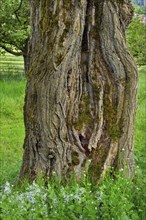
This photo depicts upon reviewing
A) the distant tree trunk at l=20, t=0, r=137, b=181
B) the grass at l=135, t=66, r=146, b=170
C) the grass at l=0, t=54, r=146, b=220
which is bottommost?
the grass at l=135, t=66, r=146, b=170

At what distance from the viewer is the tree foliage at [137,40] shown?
23.9 meters

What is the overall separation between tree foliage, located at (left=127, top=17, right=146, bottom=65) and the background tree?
6.08m

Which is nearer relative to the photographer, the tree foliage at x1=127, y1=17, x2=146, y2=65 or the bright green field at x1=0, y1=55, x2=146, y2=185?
the bright green field at x1=0, y1=55, x2=146, y2=185

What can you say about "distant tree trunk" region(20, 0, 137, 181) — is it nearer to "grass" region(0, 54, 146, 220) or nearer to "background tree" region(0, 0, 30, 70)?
"grass" region(0, 54, 146, 220)

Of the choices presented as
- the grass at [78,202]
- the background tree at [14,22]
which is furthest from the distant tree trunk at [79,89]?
the background tree at [14,22]

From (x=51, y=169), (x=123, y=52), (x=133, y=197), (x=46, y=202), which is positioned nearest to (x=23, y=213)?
(x=46, y=202)

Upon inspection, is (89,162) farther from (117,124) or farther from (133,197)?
(133,197)

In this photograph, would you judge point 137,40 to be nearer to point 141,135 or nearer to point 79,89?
point 141,135

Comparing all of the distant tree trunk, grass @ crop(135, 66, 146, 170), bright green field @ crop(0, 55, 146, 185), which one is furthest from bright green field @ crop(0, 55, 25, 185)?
grass @ crop(135, 66, 146, 170)

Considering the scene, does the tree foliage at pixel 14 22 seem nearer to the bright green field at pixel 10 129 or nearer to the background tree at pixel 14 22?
the background tree at pixel 14 22

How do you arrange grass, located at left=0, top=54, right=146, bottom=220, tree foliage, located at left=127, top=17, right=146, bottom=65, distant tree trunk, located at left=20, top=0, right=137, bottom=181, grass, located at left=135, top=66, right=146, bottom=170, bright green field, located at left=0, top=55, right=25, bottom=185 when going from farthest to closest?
tree foliage, located at left=127, top=17, right=146, bottom=65 → grass, located at left=135, top=66, right=146, bottom=170 → bright green field, located at left=0, top=55, right=25, bottom=185 → distant tree trunk, located at left=20, top=0, right=137, bottom=181 → grass, located at left=0, top=54, right=146, bottom=220

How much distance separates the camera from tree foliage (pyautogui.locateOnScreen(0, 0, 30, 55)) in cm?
1884

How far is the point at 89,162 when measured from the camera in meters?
5.30

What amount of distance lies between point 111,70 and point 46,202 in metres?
1.78
